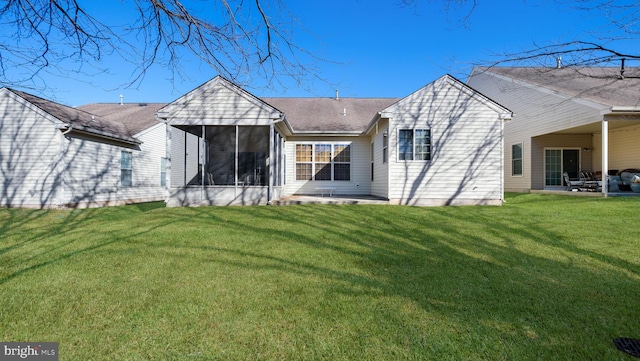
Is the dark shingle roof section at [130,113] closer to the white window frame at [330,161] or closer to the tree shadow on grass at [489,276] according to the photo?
the white window frame at [330,161]

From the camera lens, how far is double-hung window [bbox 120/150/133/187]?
1448 cm

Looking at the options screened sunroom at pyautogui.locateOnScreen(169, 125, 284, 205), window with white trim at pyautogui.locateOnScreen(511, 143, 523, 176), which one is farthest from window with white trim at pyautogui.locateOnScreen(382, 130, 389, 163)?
window with white trim at pyautogui.locateOnScreen(511, 143, 523, 176)

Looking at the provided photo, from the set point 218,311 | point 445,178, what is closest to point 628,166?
point 445,178

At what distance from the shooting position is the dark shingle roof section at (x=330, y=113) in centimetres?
1521

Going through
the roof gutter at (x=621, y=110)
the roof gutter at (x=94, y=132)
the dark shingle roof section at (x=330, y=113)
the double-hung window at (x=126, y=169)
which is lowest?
the double-hung window at (x=126, y=169)

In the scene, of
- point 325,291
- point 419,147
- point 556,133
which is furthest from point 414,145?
point 325,291

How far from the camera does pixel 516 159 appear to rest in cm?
1655

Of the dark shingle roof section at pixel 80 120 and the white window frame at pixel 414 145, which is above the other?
the dark shingle roof section at pixel 80 120

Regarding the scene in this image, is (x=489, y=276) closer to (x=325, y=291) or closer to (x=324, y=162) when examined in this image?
(x=325, y=291)

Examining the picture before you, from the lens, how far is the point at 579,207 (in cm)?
981
